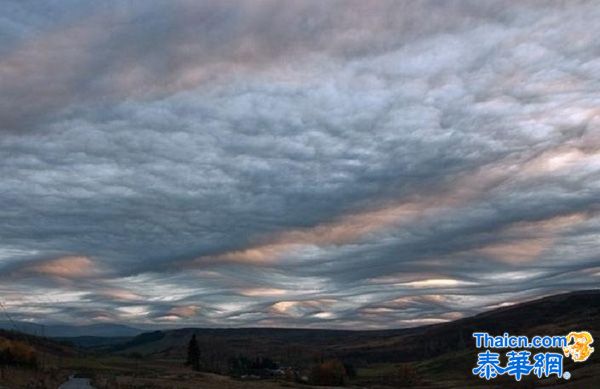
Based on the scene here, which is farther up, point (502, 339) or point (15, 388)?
point (502, 339)

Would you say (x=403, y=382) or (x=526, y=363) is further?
(x=403, y=382)

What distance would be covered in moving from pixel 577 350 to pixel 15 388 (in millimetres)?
50432

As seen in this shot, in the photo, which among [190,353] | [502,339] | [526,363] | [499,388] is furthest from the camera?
[190,353]

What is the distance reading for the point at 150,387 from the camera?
247ft

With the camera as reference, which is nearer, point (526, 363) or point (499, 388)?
point (526, 363)

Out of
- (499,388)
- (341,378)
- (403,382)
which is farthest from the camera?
(403,382)

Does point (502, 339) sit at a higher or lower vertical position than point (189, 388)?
higher

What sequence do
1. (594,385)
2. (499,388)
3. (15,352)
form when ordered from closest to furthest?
(594,385), (15,352), (499,388)

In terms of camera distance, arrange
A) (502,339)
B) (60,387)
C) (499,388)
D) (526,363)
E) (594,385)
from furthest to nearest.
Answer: (499,388) < (594,385) < (60,387) < (502,339) < (526,363)

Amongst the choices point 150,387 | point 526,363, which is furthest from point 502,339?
point 150,387

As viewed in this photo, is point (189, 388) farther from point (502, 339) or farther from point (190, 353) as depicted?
point (190, 353)

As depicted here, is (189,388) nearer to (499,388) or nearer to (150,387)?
(150,387)

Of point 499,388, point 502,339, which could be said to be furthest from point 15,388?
point 499,388

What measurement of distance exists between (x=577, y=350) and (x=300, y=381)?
93.0m
